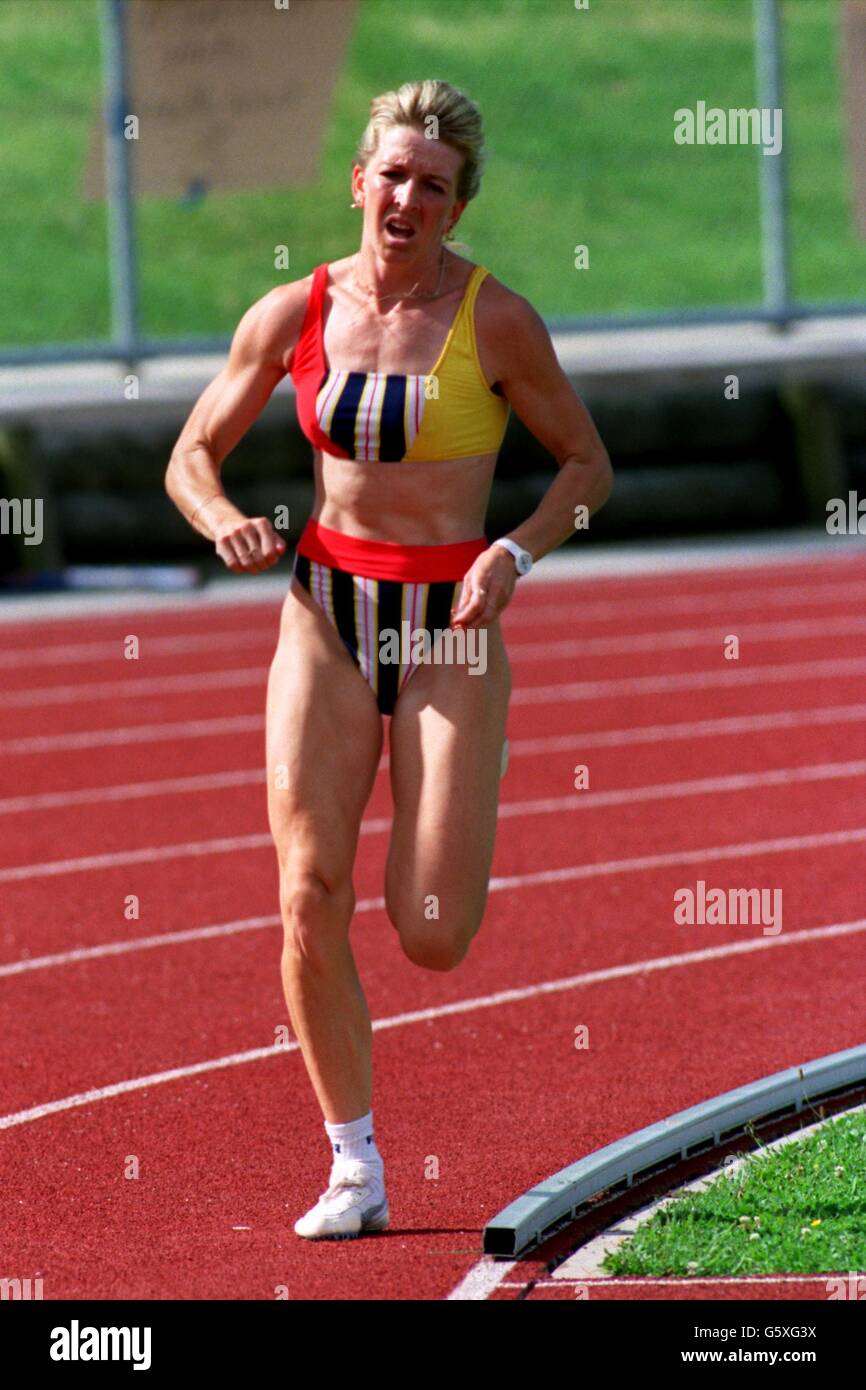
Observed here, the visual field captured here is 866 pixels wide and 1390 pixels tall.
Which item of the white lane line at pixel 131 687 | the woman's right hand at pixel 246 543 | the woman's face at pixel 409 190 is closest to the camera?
the woman's right hand at pixel 246 543

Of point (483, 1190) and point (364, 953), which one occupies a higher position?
point (364, 953)

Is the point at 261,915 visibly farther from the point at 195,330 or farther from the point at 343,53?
the point at 195,330

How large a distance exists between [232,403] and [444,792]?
2.98ft

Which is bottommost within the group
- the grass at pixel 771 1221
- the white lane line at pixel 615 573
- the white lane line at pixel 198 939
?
the grass at pixel 771 1221

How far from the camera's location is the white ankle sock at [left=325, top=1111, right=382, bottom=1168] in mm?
4477

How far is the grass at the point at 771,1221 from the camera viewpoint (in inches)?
162

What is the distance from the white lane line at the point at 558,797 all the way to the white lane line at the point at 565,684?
6.66 ft

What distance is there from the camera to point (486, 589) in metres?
4.28

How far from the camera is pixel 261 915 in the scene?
730 centimetres

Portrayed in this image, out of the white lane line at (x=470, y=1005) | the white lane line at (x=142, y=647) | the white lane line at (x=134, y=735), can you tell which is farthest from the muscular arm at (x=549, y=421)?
the white lane line at (x=142, y=647)

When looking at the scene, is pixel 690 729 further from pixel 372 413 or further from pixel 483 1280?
pixel 483 1280

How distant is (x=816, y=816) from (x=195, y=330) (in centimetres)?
1763

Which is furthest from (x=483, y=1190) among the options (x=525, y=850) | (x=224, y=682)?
(x=224, y=682)

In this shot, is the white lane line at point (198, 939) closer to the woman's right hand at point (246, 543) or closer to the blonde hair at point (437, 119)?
the woman's right hand at point (246, 543)
